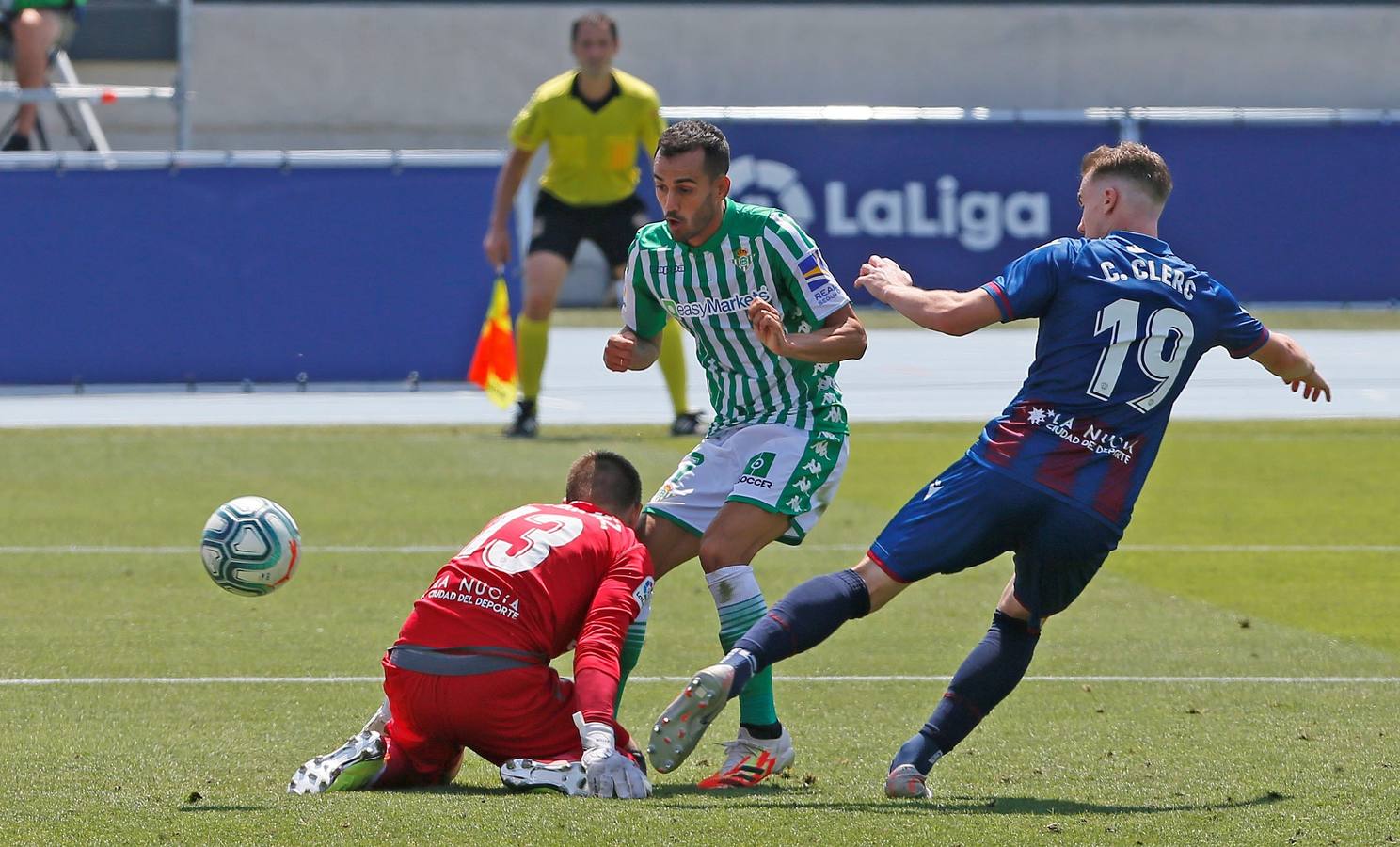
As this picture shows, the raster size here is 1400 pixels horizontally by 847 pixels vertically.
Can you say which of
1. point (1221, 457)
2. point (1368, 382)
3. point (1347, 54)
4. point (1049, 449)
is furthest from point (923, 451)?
point (1347, 54)

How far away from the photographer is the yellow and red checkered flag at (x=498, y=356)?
1397 centimetres

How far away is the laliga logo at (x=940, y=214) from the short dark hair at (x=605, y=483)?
14821 mm

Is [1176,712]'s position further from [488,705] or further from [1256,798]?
[488,705]

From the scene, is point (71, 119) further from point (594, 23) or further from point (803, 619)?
point (803, 619)

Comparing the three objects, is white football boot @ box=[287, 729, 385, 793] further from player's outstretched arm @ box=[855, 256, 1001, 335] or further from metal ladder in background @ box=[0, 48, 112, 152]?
metal ladder in background @ box=[0, 48, 112, 152]

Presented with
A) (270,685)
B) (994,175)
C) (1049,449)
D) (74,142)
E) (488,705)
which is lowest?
(74,142)

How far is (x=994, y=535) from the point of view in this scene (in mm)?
5184

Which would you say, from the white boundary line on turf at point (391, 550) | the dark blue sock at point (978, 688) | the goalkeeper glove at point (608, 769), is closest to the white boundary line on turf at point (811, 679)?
the dark blue sock at point (978, 688)

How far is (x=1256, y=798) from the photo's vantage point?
16.3 feet

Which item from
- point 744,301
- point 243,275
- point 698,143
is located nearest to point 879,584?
point 744,301

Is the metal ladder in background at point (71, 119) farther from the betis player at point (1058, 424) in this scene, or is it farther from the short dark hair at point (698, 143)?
the betis player at point (1058, 424)

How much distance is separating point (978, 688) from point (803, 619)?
536mm

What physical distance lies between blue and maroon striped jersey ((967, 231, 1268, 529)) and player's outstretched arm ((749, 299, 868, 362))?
0.53 meters

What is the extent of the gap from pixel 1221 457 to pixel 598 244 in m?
4.25
